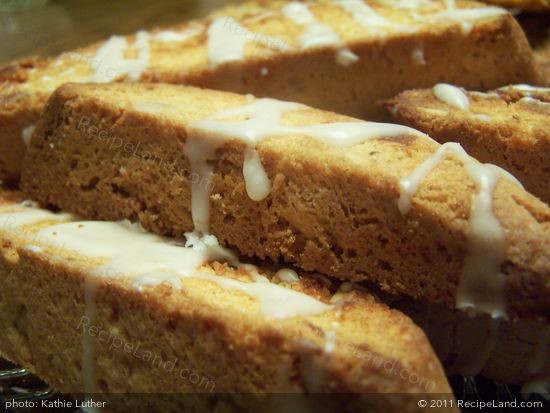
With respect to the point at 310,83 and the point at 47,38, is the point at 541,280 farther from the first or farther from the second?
the point at 47,38

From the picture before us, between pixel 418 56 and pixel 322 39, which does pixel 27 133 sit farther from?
pixel 418 56

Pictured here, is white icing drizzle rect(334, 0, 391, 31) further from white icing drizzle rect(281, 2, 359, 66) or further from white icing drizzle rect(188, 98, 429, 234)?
white icing drizzle rect(188, 98, 429, 234)

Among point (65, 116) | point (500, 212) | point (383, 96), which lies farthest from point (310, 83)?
point (500, 212)

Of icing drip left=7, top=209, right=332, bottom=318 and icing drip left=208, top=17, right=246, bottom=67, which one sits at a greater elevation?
icing drip left=208, top=17, right=246, bottom=67

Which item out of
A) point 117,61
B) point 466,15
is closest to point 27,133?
point 117,61

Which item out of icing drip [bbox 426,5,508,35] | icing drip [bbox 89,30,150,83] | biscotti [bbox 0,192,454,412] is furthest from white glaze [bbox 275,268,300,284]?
icing drip [bbox 426,5,508,35]

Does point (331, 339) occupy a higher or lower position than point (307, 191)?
lower
